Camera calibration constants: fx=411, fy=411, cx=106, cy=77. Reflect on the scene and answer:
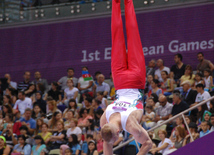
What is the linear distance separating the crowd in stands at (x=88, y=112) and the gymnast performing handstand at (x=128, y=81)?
5.76 feet

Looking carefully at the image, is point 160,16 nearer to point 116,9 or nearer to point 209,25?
point 209,25

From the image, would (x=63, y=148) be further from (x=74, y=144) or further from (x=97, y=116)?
(x=97, y=116)

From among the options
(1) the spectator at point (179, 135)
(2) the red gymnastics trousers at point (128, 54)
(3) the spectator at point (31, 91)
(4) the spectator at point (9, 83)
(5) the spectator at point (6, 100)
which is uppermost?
(2) the red gymnastics trousers at point (128, 54)

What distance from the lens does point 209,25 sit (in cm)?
1113

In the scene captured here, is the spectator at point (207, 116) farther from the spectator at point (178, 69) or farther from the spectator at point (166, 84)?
the spectator at point (178, 69)

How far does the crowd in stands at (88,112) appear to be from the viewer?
739 centimetres

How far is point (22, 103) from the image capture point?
10.5m

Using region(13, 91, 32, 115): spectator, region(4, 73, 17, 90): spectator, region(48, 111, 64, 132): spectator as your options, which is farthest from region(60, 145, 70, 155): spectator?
region(4, 73, 17, 90): spectator

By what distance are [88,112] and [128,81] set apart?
4.03 metres

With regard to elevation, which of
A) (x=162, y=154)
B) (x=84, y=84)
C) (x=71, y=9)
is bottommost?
(x=162, y=154)

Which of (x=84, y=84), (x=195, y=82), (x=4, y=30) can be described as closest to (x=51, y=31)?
(x=4, y=30)

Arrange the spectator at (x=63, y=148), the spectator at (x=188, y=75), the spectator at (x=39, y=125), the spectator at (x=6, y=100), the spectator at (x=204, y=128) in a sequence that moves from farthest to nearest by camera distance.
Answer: the spectator at (x=6, y=100), the spectator at (x=188, y=75), the spectator at (x=39, y=125), the spectator at (x=63, y=148), the spectator at (x=204, y=128)

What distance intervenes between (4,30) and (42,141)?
5987mm

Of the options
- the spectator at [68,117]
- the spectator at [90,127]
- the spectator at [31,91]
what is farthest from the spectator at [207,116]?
the spectator at [31,91]
